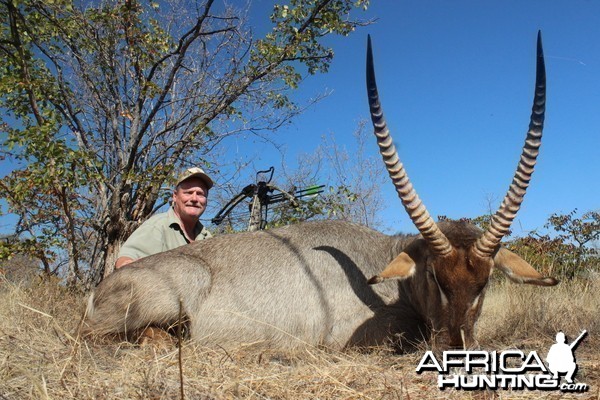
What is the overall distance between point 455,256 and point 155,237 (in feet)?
13.6

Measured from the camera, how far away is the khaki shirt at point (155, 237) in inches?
267

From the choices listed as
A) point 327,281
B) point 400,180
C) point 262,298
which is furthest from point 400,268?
point 262,298

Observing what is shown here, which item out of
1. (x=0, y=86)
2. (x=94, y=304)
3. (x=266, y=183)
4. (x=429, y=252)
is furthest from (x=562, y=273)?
(x=0, y=86)

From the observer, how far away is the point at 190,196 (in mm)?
7328

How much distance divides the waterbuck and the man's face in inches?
72.6

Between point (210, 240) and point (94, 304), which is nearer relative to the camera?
point (94, 304)

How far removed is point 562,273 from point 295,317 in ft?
22.4

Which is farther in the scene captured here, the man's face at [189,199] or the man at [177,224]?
the man's face at [189,199]

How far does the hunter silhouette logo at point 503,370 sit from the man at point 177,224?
4170 millimetres

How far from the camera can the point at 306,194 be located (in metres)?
10.6

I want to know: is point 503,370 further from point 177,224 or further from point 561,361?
point 177,224

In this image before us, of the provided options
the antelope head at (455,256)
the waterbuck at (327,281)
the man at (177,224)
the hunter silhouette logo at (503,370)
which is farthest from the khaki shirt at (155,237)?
the hunter silhouette logo at (503,370)

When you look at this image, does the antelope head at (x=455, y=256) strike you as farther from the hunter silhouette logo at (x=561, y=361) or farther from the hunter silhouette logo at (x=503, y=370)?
the hunter silhouette logo at (x=561, y=361)

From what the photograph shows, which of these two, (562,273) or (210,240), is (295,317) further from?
(562,273)
